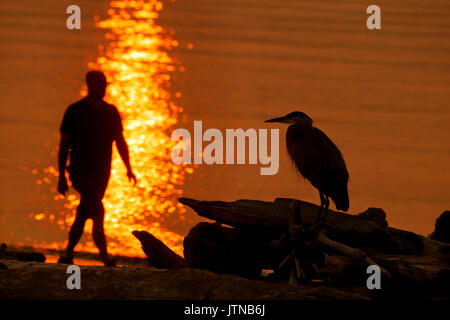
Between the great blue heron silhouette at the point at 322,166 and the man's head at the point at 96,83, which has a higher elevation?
the man's head at the point at 96,83

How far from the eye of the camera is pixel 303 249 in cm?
759

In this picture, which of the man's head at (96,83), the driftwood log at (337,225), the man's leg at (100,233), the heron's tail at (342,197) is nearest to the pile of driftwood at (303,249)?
the driftwood log at (337,225)

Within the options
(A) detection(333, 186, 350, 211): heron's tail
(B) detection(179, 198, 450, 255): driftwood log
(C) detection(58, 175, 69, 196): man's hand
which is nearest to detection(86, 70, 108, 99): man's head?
(C) detection(58, 175, 69, 196): man's hand

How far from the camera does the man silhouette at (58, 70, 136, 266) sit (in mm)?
9188

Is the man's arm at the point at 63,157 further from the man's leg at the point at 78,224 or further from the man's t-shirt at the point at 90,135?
the man's leg at the point at 78,224

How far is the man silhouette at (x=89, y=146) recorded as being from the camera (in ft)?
30.1

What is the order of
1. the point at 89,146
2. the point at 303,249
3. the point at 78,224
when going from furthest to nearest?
the point at 78,224 < the point at 89,146 < the point at 303,249

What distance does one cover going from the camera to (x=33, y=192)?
13.2 metres

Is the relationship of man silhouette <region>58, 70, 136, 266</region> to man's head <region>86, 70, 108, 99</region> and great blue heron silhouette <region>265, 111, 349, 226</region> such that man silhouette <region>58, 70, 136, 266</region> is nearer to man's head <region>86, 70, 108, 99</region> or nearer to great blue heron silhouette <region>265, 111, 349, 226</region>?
man's head <region>86, 70, 108, 99</region>

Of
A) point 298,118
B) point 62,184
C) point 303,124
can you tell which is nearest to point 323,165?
point 303,124

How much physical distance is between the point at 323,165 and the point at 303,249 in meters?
1.23

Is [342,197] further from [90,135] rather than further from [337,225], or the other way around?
[90,135]

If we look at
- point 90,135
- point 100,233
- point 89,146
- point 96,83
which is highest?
point 96,83
